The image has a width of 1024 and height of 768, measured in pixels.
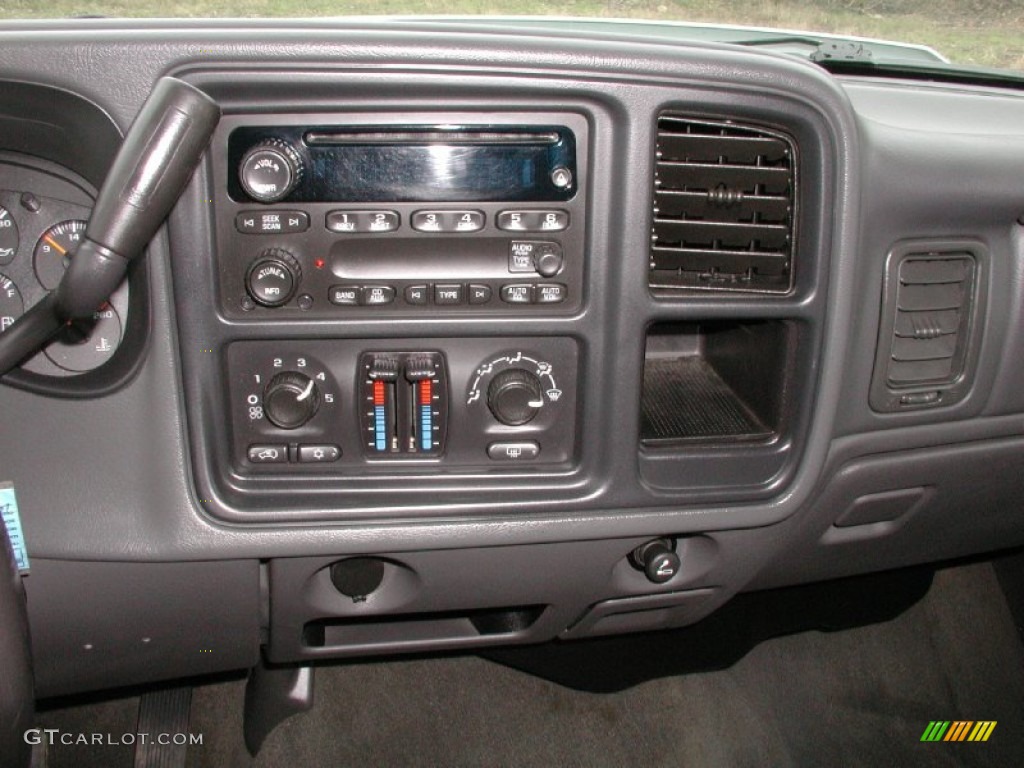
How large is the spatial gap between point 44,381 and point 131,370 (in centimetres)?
11

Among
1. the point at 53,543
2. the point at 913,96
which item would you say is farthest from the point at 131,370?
the point at 913,96

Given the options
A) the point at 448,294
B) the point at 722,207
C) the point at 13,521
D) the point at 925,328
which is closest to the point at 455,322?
the point at 448,294

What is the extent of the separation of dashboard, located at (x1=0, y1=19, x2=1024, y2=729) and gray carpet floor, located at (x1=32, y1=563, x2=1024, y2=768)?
0.58m

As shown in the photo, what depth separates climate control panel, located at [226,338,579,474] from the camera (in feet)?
4.14

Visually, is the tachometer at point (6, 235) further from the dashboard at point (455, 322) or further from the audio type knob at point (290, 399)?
the audio type knob at point (290, 399)

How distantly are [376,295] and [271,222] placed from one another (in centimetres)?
16

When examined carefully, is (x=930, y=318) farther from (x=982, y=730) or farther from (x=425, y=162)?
(x=982, y=730)

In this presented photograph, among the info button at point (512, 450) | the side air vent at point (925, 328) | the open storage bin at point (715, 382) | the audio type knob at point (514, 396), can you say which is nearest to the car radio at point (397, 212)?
the audio type knob at point (514, 396)

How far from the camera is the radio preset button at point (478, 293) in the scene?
1229 mm

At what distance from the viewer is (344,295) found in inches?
47.6

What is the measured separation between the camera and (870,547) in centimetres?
175

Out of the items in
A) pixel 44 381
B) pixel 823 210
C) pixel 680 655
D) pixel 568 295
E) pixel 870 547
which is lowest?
pixel 680 655

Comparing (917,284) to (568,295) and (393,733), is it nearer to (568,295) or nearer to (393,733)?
(568,295)

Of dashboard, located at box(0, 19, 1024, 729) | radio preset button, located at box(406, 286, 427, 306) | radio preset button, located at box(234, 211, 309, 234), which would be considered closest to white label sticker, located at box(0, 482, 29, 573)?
dashboard, located at box(0, 19, 1024, 729)
